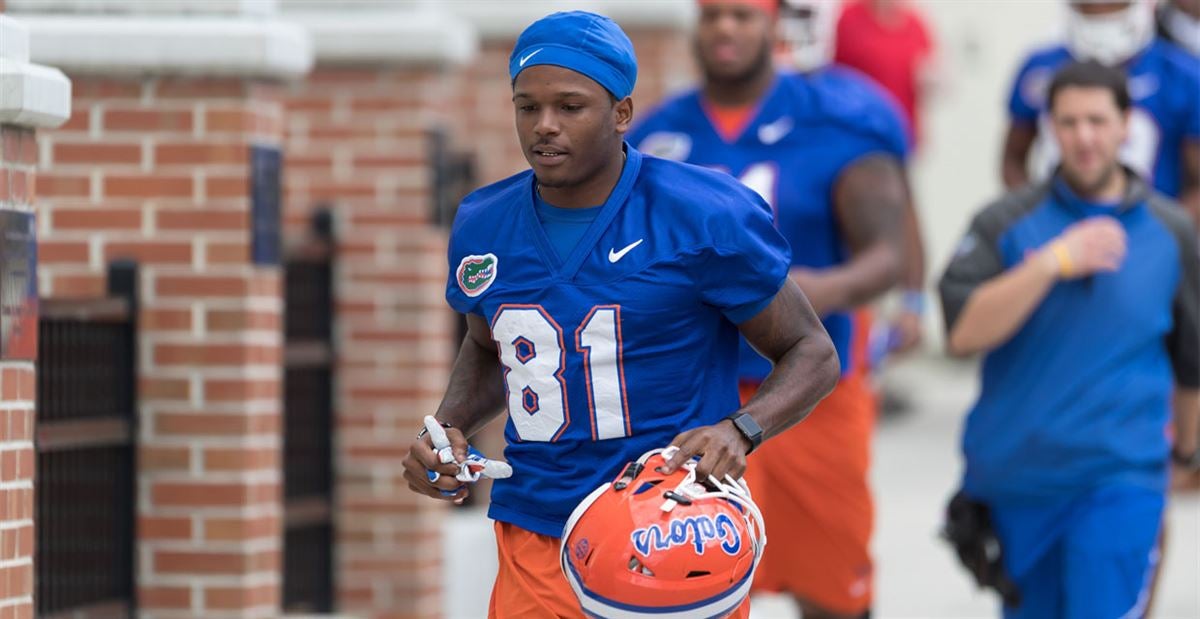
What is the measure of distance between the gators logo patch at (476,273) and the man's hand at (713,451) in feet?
1.85

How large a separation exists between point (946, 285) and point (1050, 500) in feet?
2.24

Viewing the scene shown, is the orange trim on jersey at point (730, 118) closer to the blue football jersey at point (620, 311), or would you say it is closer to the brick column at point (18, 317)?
the brick column at point (18, 317)

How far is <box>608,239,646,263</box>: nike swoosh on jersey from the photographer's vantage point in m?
5.02

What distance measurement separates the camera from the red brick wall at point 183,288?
7453 millimetres

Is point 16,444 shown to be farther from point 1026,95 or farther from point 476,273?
point 1026,95

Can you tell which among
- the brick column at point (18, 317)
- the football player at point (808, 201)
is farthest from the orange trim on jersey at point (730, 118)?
the brick column at point (18, 317)

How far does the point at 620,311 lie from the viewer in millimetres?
5008

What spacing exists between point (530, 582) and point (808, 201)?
110 inches

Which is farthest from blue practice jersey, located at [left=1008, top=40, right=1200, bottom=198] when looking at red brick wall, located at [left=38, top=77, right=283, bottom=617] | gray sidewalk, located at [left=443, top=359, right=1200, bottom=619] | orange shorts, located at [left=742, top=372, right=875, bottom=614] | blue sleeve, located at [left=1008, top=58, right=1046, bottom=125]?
red brick wall, located at [left=38, top=77, right=283, bottom=617]

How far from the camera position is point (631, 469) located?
16.0 ft

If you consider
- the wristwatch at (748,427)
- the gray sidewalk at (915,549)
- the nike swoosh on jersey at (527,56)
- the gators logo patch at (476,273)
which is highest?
the nike swoosh on jersey at (527,56)

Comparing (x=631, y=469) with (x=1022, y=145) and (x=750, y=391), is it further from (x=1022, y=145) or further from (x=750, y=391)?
(x=1022, y=145)

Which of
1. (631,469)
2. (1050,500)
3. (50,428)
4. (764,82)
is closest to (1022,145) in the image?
(764,82)

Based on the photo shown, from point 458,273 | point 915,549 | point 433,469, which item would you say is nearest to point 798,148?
point 458,273
